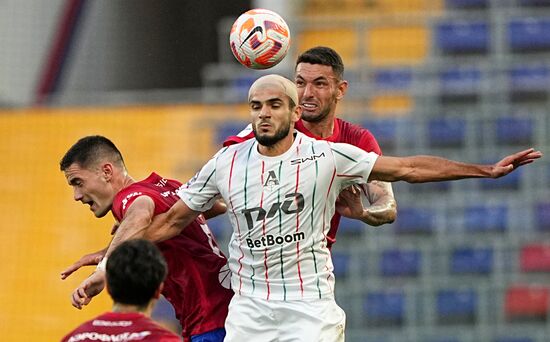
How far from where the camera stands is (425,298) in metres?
14.8

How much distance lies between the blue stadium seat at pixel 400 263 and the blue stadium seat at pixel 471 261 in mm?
397

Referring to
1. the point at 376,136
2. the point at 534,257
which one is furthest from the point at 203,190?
the point at 376,136

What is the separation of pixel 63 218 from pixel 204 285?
30.4 feet

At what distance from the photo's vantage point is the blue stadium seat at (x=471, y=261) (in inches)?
592

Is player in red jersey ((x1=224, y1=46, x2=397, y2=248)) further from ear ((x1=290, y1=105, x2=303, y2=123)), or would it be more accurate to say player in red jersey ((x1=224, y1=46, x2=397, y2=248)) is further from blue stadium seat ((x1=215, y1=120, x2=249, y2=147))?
blue stadium seat ((x1=215, y1=120, x2=249, y2=147))

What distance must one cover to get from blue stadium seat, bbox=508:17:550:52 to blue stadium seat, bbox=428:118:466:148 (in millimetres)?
1250

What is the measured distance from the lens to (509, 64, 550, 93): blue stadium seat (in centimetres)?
1595

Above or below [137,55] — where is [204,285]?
below

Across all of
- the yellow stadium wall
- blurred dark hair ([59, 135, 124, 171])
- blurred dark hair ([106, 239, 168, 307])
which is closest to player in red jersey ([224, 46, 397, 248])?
blurred dark hair ([59, 135, 124, 171])

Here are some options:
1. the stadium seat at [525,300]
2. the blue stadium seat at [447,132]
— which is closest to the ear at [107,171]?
the stadium seat at [525,300]

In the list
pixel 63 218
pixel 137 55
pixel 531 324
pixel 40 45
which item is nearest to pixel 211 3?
pixel 137 55

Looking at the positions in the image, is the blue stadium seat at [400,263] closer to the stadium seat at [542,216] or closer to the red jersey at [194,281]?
the stadium seat at [542,216]

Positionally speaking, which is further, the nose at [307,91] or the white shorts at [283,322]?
the nose at [307,91]

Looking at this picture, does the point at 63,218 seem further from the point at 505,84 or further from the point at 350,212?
the point at 350,212
